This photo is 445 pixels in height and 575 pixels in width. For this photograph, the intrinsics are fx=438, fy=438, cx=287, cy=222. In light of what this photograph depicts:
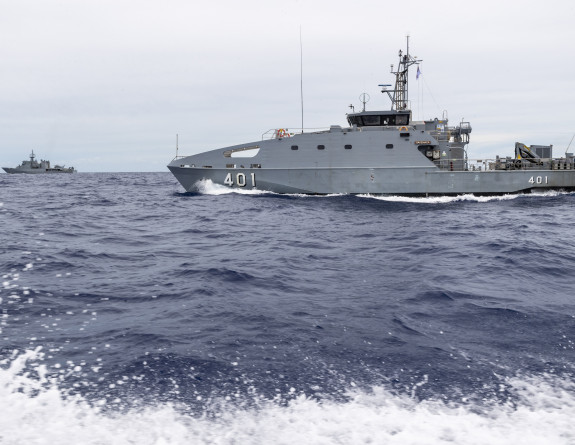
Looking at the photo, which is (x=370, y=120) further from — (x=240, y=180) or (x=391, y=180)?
(x=240, y=180)

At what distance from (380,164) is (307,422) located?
92.0ft

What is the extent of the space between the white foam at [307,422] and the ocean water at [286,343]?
0.02m

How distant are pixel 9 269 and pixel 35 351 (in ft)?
19.5

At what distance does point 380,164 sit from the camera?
104 feet

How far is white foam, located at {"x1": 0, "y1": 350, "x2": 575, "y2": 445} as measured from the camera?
4.81 m

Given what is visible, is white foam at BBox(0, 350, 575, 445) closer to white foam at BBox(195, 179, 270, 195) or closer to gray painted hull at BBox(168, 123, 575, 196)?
gray painted hull at BBox(168, 123, 575, 196)

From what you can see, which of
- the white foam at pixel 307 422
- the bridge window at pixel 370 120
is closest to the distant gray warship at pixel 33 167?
the bridge window at pixel 370 120

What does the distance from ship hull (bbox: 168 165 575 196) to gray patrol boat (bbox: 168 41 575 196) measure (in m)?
0.07

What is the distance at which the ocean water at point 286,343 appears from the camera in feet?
16.6

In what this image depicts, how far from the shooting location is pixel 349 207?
1072 inches

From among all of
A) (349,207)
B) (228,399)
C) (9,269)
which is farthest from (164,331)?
(349,207)

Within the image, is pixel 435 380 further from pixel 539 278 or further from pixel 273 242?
pixel 273 242

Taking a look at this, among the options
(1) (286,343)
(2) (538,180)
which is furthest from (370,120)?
(1) (286,343)

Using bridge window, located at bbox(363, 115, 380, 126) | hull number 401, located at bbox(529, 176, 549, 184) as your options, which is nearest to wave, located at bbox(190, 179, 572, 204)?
hull number 401, located at bbox(529, 176, 549, 184)
